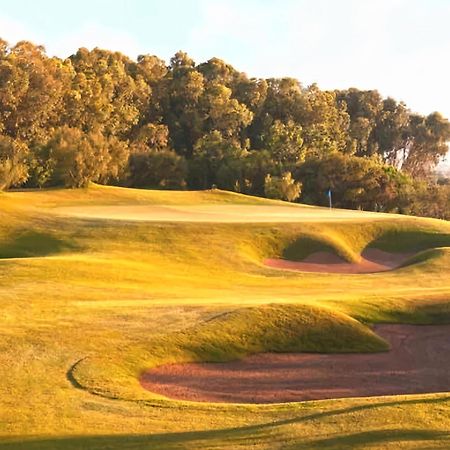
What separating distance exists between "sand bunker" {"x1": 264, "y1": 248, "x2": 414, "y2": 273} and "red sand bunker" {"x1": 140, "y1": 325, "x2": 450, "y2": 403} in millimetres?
Answer: 17044

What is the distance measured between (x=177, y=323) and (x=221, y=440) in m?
8.02

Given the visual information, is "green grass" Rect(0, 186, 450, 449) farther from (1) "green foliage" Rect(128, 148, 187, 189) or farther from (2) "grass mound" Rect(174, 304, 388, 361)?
(1) "green foliage" Rect(128, 148, 187, 189)

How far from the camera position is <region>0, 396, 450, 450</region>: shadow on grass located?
11172mm

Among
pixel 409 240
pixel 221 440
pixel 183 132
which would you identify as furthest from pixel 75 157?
pixel 221 440

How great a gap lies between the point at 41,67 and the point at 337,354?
59.7 meters

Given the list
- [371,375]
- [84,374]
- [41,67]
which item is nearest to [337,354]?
[371,375]

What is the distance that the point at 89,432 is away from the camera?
12.0m

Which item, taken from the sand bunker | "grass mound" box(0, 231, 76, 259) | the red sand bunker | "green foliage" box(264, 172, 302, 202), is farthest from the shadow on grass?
"green foliage" box(264, 172, 302, 202)

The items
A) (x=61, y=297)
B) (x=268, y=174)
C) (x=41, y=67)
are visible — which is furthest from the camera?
(x=268, y=174)

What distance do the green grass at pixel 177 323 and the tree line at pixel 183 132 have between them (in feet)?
78.9

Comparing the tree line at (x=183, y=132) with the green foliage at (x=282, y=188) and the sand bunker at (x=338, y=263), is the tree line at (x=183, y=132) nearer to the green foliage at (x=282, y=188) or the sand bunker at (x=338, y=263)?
the green foliage at (x=282, y=188)

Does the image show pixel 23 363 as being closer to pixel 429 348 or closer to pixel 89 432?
pixel 89 432

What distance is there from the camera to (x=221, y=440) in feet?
37.7

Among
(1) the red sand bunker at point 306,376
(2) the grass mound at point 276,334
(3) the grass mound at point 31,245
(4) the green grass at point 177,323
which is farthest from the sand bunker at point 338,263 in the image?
(1) the red sand bunker at point 306,376
